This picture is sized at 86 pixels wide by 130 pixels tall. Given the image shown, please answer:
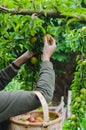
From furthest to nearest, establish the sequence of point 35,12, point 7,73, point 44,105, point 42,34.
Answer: point 7,73 < point 42,34 < point 35,12 < point 44,105

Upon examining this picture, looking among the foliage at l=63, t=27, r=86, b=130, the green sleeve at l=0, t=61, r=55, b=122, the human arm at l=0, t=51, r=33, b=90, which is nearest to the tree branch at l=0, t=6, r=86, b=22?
the foliage at l=63, t=27, r=86, b=130

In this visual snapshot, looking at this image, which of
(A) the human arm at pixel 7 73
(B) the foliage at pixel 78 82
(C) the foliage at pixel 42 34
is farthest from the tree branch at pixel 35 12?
(A) the human arm at pixel 7 73

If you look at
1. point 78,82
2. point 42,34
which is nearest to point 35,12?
point 42,34

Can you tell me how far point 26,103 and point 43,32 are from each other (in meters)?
0.44

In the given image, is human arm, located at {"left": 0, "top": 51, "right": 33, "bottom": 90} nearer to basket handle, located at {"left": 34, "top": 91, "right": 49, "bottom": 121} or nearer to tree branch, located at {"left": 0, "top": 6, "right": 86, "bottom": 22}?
tree branch, located at {"left": 0, "top": 6, "right": 86, "bottom": 22}

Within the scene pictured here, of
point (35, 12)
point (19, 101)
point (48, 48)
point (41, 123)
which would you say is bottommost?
point (41, 123)

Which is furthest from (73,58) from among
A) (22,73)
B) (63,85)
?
(22,73)

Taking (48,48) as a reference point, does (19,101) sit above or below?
below

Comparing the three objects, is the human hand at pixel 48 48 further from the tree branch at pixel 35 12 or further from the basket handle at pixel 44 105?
the basket handle at pixel 44 105

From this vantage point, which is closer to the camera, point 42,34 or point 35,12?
point 35,12

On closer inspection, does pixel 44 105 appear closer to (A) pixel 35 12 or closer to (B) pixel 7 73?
(A) pixel 35 12

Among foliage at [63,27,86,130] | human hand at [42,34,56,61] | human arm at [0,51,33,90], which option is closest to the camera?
foliage at [63,27,86,130]

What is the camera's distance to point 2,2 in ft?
5.55

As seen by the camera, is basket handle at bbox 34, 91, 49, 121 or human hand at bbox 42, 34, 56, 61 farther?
human hand at bbox 42, 34, 56, 61
